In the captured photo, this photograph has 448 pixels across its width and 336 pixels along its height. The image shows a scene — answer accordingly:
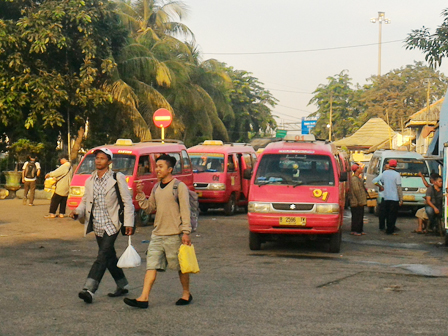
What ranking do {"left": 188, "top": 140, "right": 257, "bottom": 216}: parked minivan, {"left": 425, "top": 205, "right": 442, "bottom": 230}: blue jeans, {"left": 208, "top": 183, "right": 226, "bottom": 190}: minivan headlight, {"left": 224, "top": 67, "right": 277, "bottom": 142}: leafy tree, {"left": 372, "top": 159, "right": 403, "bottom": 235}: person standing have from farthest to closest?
1. {"left": 224, "top": 67, "right": 277, "bottom": 142}: leafy tree
2. {"left": 188, "top": 140, "right": 257, "bottom": 216}: parked minivan
3. {"left": 208, "top": 183, "right": 226, "bottom": 190}: minivan headlight
4. {"left": 372, "top": 159, "right": 403, "bottom": 235}: person standing
5. {"left": 425, "top": 205, "right": 442, "bottom": 230}: blue jeans

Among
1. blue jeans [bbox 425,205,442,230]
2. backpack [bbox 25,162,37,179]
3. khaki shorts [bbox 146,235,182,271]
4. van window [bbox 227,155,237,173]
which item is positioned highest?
van window [bbox 227,155,237,173]

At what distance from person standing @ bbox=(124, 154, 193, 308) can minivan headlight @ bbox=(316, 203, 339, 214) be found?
209 inches

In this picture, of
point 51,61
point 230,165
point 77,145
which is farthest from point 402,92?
point 230,165

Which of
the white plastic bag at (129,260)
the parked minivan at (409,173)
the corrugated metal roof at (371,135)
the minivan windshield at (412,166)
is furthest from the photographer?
the corrugated metal roof at (371,135)

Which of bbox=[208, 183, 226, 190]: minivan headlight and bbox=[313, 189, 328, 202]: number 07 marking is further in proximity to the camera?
bbox=[208, 183, 226, 190]: minivan headlight

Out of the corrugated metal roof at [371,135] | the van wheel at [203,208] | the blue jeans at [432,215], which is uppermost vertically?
the corrugated metal roof at [371,135]

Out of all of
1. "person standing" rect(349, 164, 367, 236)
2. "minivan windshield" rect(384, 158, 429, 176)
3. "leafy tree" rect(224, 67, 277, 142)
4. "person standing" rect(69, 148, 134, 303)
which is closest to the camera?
"person standing" rect(69, 148, 134, 303)

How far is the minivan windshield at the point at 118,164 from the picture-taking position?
17.5m

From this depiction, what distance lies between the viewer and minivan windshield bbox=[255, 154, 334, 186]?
13.5m

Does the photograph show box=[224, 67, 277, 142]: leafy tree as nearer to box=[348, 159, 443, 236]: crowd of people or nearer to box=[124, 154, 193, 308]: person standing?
box=[348, 159, 443, 236]: crowd of people

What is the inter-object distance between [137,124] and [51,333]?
24541 millimetres

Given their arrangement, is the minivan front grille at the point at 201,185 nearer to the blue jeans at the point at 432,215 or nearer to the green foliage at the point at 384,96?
the blue jeans at the point at 432,215

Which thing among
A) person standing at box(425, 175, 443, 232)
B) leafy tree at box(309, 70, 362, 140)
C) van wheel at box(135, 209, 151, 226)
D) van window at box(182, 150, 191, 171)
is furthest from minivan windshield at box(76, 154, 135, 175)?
leafy tree at box(309, 70, 362, 140)

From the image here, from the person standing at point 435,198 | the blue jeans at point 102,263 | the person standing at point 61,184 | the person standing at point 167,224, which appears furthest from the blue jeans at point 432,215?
the blue jeans at point 102,263
